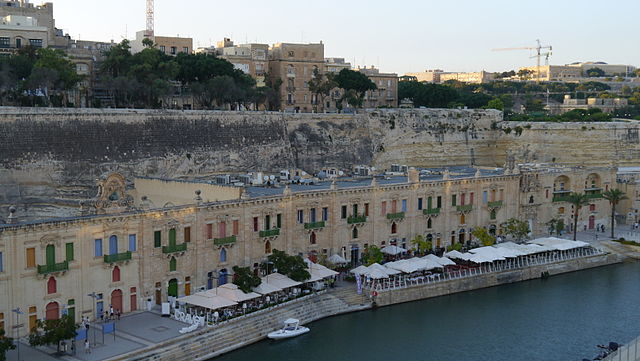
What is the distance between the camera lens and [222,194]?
4734cm

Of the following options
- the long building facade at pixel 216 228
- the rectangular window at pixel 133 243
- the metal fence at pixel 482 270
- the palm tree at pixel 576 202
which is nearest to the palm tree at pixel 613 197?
the palm tree at pixel 576 202

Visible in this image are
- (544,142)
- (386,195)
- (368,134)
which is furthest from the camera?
(544,142)

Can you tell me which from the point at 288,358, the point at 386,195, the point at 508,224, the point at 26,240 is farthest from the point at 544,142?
the point at 26,240

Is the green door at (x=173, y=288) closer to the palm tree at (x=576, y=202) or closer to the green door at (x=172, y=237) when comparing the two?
the green door at (x=172, y=237)

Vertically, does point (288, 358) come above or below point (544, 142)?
below

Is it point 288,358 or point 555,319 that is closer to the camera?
point 288,358

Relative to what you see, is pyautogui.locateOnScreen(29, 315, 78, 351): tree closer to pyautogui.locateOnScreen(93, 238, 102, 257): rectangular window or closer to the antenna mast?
pyautogui.locateOnScreen(93, 238, 102, 257): rectangular window

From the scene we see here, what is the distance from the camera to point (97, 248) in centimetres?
3819

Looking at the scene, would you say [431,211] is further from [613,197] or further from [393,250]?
[613,197]

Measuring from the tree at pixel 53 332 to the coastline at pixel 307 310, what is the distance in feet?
7.80

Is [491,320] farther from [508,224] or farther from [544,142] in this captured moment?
[544,142]

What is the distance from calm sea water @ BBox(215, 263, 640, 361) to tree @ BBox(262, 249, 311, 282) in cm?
276

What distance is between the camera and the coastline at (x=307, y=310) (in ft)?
115

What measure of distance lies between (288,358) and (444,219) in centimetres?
2332
